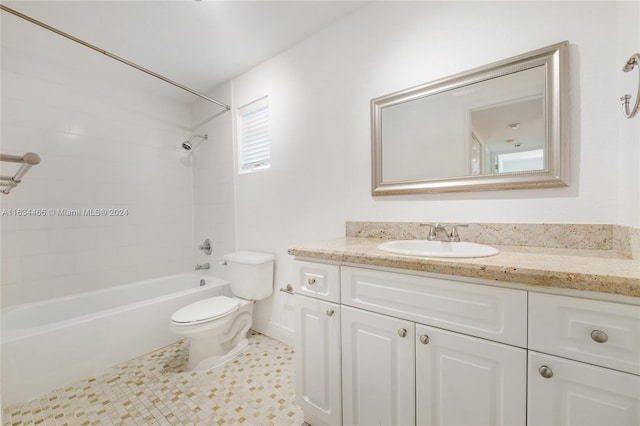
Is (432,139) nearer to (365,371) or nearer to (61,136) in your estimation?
(365,371)

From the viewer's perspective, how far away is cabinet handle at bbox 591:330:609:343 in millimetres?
635

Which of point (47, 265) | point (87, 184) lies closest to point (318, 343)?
point (47, 265)

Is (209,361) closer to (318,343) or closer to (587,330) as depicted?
(318,343)

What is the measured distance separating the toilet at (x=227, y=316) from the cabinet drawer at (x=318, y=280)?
0.83 metres

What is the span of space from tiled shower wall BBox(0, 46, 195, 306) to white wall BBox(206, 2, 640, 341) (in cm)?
98

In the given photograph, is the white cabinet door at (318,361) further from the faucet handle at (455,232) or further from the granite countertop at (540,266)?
the faucet handle at (455,232)

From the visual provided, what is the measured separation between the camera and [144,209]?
2598mm

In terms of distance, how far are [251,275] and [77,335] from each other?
1126 millimetres

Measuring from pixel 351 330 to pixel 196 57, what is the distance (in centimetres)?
238

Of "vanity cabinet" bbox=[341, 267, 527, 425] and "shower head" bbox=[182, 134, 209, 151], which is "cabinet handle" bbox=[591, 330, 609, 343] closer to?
"vanity cabinet" bbox=[341, 267, 527, 425]

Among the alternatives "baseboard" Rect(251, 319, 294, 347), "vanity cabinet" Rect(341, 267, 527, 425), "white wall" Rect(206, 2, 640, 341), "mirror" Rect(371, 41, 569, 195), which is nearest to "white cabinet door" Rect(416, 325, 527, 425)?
"vanity cabinet" Rect(341, 267, 527, 425)

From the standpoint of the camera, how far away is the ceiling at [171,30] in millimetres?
1570

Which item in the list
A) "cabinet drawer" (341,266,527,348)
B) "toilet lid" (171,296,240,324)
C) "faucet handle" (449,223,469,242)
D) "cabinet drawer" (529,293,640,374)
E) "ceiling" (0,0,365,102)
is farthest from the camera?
"toilet lid" (171,296,240,324)

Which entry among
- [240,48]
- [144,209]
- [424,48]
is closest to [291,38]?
[240,48]
